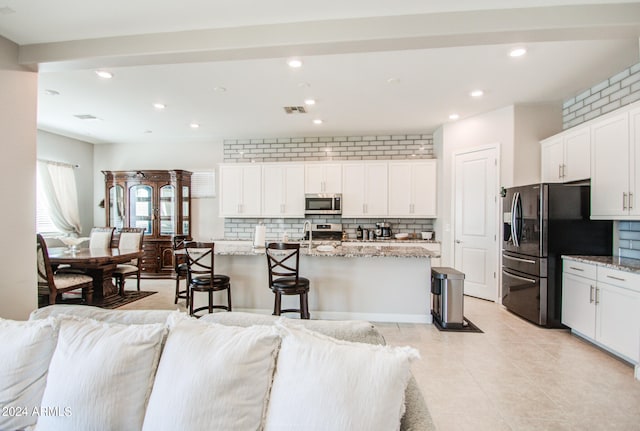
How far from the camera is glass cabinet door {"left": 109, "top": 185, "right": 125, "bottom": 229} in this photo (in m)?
6.20

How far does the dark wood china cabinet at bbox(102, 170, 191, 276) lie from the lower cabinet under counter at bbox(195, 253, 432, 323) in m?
2.74

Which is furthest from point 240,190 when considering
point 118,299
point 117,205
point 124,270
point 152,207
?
point 118,299

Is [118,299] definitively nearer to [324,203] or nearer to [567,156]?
[324,203]

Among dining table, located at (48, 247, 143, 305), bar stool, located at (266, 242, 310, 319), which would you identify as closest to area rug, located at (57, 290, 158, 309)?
dining table, located at (48, 247, 143, 305)

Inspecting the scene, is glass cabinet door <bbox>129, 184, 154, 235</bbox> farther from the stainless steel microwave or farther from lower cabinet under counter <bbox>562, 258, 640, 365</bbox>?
lower cabinet under counter <bbox>562, 258, 640, 365</bbox>

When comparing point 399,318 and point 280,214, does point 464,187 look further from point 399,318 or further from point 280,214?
point 280,214

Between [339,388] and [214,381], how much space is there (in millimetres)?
430

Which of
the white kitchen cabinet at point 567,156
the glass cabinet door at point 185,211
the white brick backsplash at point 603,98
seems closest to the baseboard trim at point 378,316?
the white kitchen cabinet at point 567,156

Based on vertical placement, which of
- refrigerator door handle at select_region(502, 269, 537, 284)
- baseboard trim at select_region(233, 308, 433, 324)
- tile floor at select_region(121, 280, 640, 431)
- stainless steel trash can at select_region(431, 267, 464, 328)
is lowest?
tile floor at select_region(121, 280, 640, 431)

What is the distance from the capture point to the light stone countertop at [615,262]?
2.63 m

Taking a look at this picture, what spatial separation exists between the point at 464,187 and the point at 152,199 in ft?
18.9

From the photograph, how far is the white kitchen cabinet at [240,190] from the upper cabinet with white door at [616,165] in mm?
4919

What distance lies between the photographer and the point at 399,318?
3.65 m

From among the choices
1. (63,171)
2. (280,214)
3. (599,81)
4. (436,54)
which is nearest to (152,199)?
(63,171)
